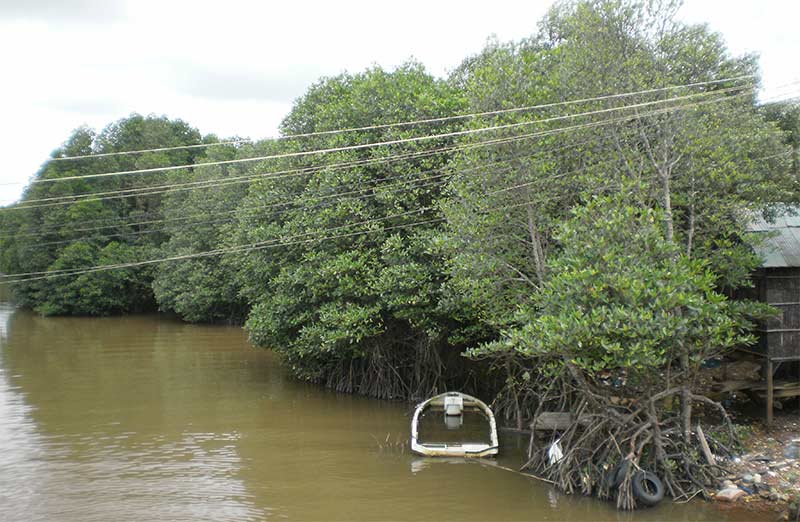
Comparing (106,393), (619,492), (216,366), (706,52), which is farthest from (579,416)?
(216,366)

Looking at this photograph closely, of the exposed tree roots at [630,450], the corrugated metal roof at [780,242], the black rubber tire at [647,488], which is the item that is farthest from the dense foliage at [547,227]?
the corrugated metal roof at [780,242]

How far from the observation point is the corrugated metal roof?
11.4 metres

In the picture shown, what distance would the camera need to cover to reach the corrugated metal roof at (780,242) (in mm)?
11406

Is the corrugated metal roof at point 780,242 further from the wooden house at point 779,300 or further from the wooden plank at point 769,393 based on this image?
the wooden plank at point 769,393

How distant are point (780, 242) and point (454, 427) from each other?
7.26 metres

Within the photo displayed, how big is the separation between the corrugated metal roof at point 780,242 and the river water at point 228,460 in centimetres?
453

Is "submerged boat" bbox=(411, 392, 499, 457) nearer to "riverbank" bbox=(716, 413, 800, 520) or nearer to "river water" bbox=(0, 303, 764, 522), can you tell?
"river water" bbox=(0, 303, 764, 522)

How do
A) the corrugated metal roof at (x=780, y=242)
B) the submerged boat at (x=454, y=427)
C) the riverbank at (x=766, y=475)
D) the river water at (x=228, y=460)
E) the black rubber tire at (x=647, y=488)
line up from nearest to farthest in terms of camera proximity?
the riverbank at (x=766, y=475), the black rubber tire at (x=647, y=488), the river water at (x=228, y=460), the corrugated metal roof at (x=780, y=242), the submerged boat at (x=454, y=427)

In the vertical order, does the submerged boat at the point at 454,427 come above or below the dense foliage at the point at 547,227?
below

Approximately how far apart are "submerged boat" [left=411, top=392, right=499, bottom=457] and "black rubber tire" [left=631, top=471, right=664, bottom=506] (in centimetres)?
313

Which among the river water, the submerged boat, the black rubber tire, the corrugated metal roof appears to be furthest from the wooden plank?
the submerged boat

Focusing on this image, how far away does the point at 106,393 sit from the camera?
60.7 ft

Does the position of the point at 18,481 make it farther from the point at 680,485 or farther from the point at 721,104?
the point at 721,104

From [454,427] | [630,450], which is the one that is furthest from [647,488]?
[454,427]
